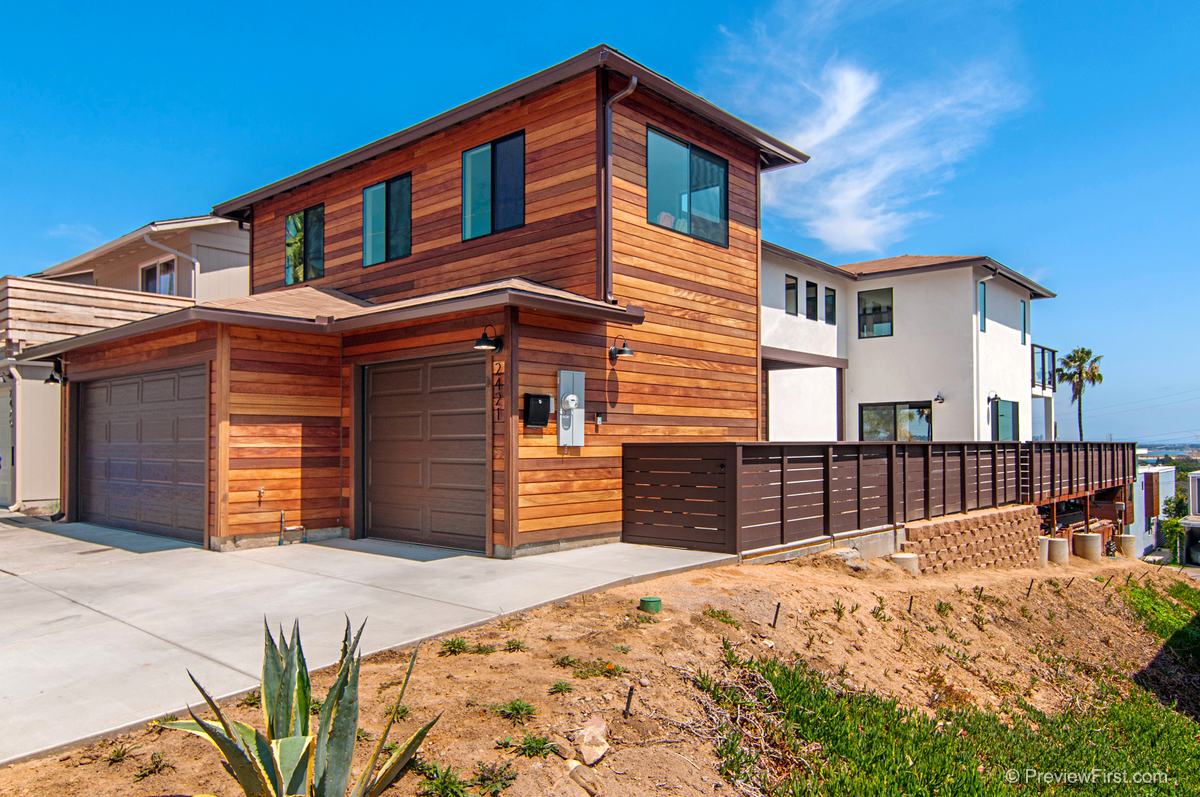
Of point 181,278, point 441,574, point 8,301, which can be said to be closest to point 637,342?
point 441,574

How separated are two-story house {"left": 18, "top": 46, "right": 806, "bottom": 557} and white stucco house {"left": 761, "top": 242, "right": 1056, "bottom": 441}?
5.95 metres

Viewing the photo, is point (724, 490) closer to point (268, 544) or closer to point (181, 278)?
point (268, 544)

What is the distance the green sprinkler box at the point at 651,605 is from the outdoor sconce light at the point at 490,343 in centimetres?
343

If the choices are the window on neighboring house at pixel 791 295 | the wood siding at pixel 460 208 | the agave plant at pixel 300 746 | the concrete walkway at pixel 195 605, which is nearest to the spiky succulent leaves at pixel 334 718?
the agave plant at pixel 300 746

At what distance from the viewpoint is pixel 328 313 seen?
9648 millimetres

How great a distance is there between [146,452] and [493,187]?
645 centimetres

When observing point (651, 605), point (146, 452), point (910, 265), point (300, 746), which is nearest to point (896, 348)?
point (910, 265)

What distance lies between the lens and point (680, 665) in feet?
14.8

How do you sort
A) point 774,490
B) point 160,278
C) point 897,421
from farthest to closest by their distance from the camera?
point 897,421, point 160,278, point 774,490

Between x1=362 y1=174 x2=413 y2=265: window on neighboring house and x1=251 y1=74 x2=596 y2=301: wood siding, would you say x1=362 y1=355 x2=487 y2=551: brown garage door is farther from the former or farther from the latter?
x1=362 y1=174 x2=413 y2=265: window on neighboring house

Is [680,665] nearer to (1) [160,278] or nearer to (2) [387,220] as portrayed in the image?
(2) [387,220]

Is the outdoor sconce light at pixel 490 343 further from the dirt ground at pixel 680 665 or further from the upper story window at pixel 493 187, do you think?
the dirt ground at pixel 680 665

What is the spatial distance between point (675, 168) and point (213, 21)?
10274 millimetres

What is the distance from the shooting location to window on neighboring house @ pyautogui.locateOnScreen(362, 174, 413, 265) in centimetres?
1090
